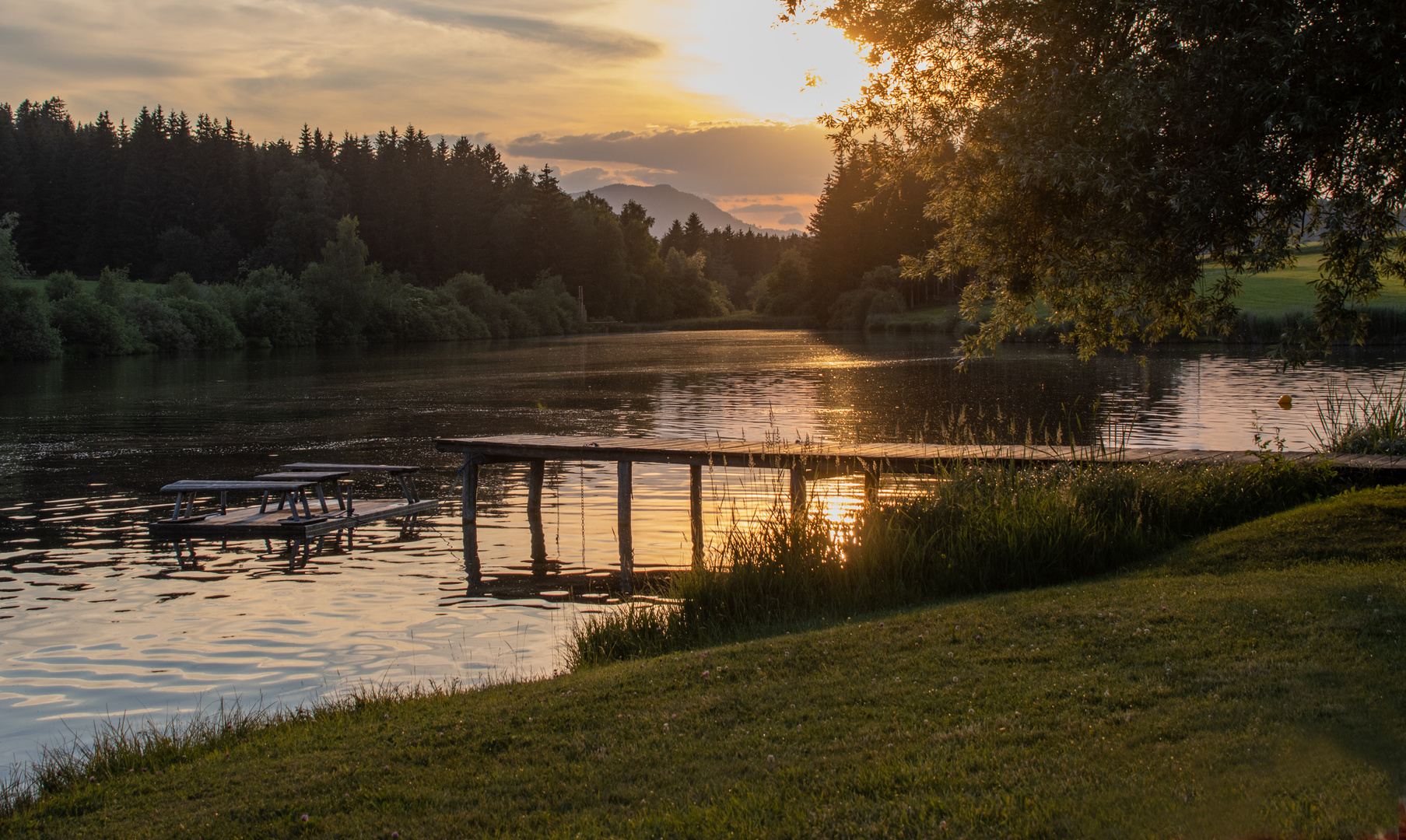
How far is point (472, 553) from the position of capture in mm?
16469

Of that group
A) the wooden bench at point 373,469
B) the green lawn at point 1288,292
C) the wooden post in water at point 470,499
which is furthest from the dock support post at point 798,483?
the green lawn at point 1288,292

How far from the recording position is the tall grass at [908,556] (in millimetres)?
10664

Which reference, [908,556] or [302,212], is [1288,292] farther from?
[302,212]

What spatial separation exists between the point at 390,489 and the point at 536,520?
17.0 feet

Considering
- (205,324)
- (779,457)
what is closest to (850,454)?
(779,457)

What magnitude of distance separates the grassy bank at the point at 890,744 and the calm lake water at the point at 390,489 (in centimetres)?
277

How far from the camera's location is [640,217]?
521 ft

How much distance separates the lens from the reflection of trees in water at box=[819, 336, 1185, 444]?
2966 centimetres

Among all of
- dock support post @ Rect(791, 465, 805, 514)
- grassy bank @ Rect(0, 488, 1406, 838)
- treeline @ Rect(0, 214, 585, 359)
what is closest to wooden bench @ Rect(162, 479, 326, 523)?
dock support post @ Rect(791, 465, 805, 514)

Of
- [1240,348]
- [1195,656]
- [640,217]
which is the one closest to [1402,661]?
[1195,656]

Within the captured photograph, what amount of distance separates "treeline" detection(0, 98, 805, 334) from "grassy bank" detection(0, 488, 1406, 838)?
109m

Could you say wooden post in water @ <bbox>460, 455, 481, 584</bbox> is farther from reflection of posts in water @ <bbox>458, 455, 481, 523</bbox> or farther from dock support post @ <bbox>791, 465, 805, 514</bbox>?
dock support post @ <bbox>791, 465, 805, 514</bbox>

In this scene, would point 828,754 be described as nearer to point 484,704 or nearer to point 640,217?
point 484,704

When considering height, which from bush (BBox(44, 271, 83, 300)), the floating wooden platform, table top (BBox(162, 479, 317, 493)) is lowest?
the floating wooden platform
